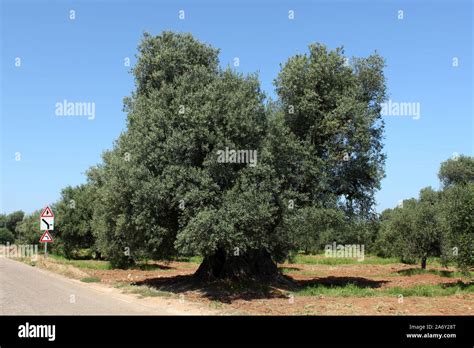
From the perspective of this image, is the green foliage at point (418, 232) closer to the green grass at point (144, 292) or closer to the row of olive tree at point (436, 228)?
the row of olive tree at point (436, 228)

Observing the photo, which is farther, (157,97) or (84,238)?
(84,238)

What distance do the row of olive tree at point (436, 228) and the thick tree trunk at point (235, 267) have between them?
10.7m

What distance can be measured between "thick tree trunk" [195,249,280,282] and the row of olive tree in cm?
1066

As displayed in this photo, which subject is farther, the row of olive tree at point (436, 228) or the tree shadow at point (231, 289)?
the row of olive tree at point (436, 228)

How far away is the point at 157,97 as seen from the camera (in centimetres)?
2286

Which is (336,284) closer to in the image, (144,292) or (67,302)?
(144,292)

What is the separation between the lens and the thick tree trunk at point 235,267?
24453 millimetres

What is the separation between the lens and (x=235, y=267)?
2445 cm

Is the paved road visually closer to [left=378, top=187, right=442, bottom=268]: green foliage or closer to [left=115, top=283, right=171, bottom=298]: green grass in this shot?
[left=115, top=283, right=171, bottom=298]: green grass

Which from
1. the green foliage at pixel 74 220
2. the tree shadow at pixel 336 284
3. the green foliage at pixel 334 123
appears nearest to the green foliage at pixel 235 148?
the green foliage at pixel 334 123

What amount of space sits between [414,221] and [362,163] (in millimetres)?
18770
